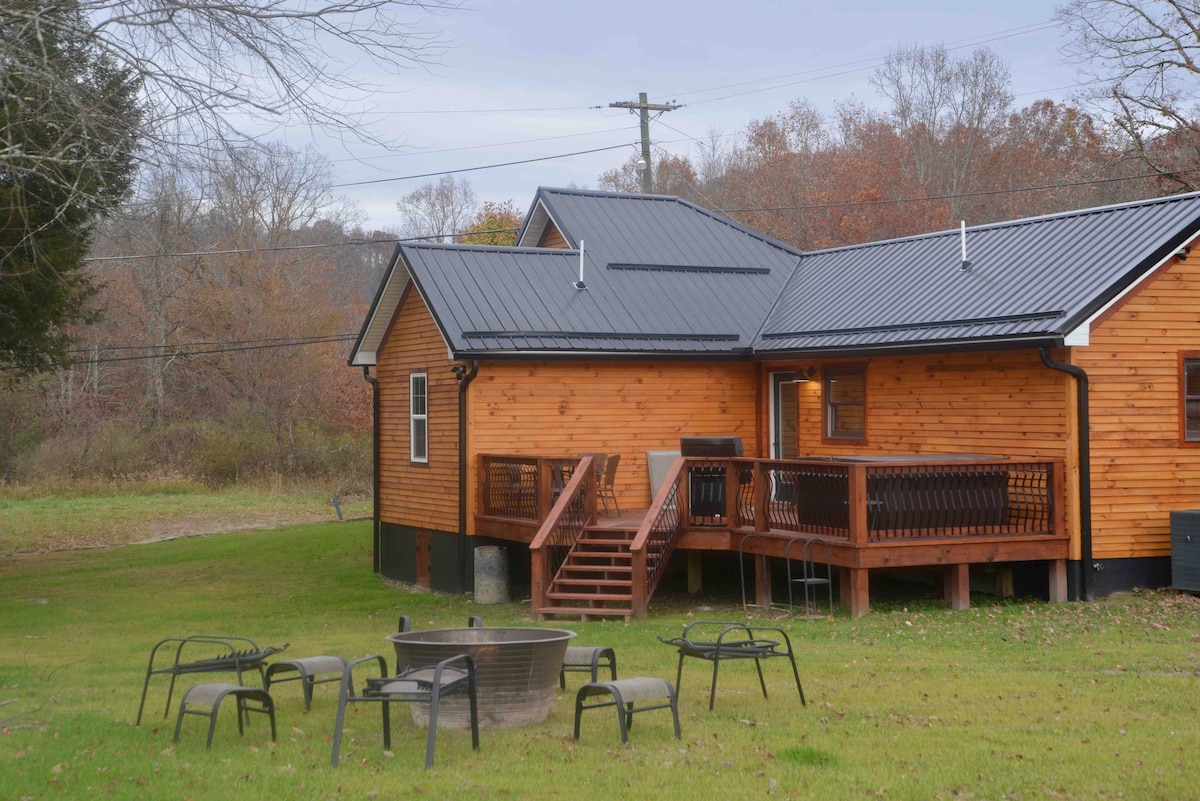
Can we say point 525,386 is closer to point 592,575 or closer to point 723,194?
point 592,575

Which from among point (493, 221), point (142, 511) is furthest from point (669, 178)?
point (142, 511)

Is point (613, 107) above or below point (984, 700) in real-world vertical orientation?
above

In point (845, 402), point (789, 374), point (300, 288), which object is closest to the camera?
point (845, 402)

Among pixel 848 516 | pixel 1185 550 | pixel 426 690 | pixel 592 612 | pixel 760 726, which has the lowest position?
pixel 592 612

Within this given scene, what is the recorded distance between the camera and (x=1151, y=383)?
1555cm

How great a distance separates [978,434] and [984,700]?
732cm

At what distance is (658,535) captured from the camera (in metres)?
16.3

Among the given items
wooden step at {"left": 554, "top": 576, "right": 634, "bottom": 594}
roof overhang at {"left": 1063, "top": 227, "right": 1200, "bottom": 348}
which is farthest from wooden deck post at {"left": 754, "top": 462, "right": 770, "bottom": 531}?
roof overhang at {"left": 1063, "top": 227, "right": 1200, "bottom": 348}

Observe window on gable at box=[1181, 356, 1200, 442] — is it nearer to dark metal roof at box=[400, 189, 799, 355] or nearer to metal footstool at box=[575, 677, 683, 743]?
dark metal roof at box=[400, 189, 799, 355]

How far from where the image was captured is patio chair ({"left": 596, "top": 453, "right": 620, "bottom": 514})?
17.7 metres

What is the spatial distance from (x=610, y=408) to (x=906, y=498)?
226 inches

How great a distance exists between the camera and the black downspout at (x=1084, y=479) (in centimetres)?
1512

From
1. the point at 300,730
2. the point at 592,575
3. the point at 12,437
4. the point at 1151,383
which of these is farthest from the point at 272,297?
the point at 300,730

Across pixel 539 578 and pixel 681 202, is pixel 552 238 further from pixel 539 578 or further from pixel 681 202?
pixel 539 578
